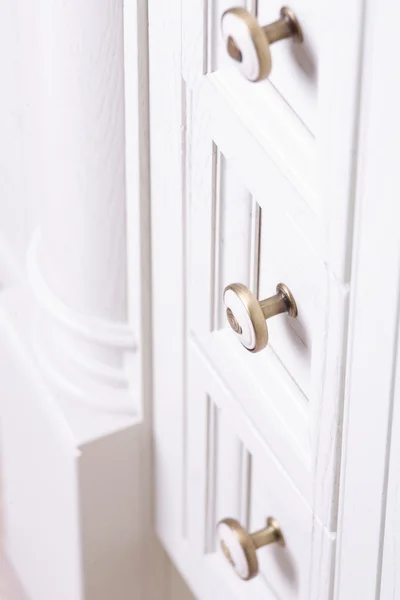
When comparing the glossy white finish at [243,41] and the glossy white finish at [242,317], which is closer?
the glossy white finish at [243,41]

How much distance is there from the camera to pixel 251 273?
0.90 metres

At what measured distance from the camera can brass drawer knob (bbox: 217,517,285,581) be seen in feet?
3.14

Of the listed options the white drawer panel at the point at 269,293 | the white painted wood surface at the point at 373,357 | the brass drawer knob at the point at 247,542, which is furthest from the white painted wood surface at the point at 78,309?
the white painted wood surface at the point at 373,357

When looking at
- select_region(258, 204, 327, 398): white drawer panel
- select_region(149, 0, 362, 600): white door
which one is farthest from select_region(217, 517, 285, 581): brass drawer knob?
select_region(258, 204, 327, 398): white drawer panel

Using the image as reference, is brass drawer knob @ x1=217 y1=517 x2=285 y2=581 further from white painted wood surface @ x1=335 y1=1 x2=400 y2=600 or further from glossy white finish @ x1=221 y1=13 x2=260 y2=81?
glossy white finish @ x1=221 y1=13 x2=260 y2=81

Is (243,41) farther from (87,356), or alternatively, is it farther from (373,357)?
(87,356)

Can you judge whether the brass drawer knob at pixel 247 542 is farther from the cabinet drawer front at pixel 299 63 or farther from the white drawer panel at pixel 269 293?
the cabinet drawer front at pixel 299 63

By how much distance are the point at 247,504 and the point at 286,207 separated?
0.32 meters

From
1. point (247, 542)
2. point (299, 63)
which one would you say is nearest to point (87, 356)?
point (247, 542)

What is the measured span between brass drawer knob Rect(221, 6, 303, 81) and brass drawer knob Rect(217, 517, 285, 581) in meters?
0.39

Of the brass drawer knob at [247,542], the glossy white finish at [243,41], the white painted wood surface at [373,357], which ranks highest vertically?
the glossy white finish at [243,41]

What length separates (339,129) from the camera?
0.71m

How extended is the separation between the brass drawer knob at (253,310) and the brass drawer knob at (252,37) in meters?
0.16

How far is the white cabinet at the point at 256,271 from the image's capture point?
0.74m
